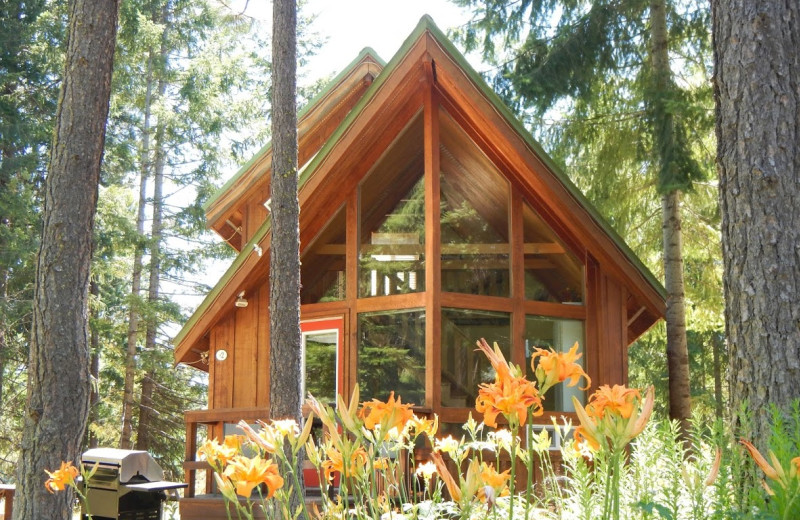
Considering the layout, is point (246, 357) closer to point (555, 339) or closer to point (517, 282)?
point (517, 282)

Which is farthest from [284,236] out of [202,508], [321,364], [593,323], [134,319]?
[134,319]

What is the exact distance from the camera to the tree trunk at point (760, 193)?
12.5 feet

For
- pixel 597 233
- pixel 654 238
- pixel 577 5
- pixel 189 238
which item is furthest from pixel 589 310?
pixel 189 238

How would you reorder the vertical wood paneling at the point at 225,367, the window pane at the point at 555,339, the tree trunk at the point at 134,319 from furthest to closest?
A: the tree trunk at the point at 134,319 → the vertical wood paneling at the point at 225,367 → the window pane at the point at 555,339

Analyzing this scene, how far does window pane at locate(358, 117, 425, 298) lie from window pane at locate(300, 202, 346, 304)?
275 millimetres

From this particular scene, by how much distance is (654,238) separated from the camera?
13695mm

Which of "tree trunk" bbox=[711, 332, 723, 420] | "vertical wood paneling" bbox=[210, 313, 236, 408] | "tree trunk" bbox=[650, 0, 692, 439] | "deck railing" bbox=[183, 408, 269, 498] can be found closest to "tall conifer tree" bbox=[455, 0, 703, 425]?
"tree trunk" bbox=[650, 0, 692, 439]

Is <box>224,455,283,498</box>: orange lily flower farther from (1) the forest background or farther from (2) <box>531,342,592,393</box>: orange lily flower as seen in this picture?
(1) the forest background

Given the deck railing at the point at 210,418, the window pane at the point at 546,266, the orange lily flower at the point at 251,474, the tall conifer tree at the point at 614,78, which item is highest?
the tall conifer tree at the point at 614,78

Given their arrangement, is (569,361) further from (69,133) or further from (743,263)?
(69,133)

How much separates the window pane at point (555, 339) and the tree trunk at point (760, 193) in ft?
17.8

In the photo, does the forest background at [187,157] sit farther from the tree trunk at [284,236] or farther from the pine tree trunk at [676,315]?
the tree trunk at [284,236]

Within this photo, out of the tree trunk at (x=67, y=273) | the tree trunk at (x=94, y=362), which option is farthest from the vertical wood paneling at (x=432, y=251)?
the tree trunk at (x=94, y=362)

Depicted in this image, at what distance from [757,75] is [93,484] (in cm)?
581
